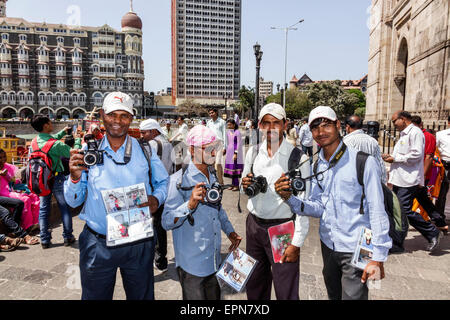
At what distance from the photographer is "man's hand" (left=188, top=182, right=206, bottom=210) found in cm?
210

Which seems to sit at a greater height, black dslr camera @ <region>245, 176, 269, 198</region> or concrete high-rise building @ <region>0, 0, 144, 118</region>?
concrete high-rise building @ <region>0, 0, 144, 118</region>

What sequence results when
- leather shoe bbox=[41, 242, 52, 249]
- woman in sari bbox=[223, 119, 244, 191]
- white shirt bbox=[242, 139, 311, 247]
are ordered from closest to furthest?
white shirt bbox=[242, 139, 311, 247]
leather shoe bbox=[41, 242, 52, 249]
woman in sari bbox=[223, 119, 244, 191]

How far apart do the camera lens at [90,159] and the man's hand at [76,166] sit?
0.08m

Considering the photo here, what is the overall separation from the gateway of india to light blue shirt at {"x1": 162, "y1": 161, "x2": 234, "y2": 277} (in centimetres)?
1182

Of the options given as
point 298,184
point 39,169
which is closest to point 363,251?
point 298,184

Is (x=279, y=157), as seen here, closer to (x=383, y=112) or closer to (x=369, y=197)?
(x=369, y=197)

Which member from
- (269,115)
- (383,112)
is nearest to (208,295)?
(269,115)

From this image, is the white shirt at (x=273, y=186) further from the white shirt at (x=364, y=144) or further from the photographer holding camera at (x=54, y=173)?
the photographer holding camera at (x=54, y=173)

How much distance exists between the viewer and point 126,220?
2107 millimetres

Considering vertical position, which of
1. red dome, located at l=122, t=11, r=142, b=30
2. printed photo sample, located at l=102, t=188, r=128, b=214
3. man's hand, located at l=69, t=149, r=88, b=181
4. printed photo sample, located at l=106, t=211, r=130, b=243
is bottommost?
printed photo sample, located at l=106, t=211, r=130, b=243

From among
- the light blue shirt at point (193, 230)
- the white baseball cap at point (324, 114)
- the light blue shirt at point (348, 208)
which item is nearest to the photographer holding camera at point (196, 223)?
the light blue shirt at point (193, 230)

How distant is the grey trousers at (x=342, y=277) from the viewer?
214 cm

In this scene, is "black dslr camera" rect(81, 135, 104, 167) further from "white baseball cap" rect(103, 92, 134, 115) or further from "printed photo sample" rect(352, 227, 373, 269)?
"printed photo sample" rect(352, 227, 373, 269)

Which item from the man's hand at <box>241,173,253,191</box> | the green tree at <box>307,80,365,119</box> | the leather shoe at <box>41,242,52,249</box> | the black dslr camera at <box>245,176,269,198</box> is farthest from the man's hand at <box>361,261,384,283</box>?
A: the green tree at <box>307,80,365,119</box>
